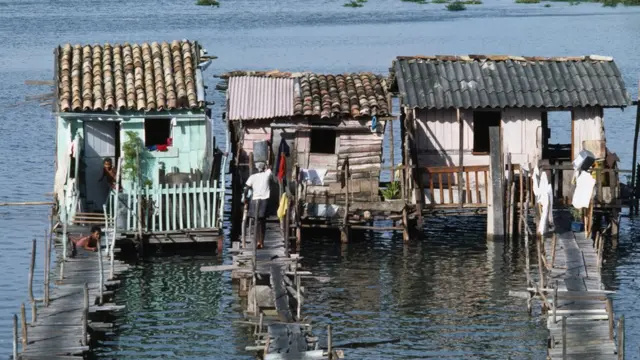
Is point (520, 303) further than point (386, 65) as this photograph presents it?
No

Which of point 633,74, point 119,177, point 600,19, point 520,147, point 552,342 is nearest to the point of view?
point 552,342

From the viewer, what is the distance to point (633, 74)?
70562 mm

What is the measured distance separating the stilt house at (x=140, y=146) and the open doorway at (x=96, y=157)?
0.08ft

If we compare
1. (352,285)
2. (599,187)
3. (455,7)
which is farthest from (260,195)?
(455,7)

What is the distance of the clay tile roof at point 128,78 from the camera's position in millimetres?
34938

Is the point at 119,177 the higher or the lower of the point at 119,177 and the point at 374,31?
the lower

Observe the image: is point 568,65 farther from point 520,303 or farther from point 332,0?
point 332,0

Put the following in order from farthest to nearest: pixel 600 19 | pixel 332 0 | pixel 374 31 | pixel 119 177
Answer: pixel 332 0
pixel 600 19
pixel 374 31
pixel 119 177

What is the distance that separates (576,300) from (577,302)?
0.13 meters

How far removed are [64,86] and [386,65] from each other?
41.1 meters

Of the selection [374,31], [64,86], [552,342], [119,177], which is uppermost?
[374,31]

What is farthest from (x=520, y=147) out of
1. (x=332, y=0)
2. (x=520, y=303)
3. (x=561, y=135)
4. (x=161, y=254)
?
(x=332, y=0)

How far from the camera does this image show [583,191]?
33594mm

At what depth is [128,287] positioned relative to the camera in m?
31.9
